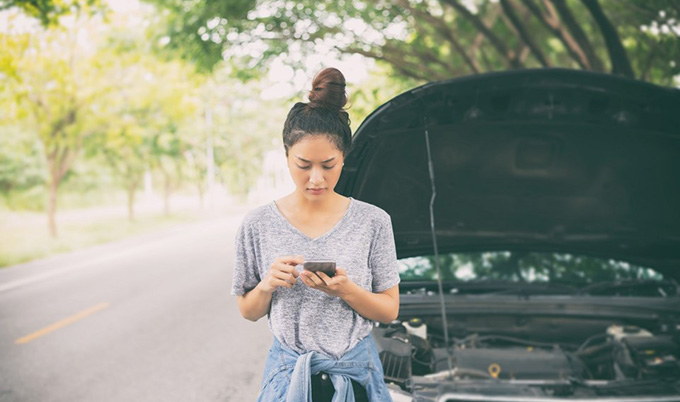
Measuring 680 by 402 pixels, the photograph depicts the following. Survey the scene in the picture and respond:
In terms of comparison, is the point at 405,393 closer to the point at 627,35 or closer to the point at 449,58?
the point at 627,35

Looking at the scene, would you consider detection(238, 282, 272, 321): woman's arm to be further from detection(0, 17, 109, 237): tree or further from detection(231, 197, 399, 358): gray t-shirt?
detection(0, 17, 109, 237): tree

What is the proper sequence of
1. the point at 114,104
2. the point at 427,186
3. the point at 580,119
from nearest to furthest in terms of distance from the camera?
1. the point at 580,119
2. the point at 427,186
3. the point at 114,104

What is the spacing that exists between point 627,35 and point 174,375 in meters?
9.99

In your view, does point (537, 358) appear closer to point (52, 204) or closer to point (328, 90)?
point (328, 90)

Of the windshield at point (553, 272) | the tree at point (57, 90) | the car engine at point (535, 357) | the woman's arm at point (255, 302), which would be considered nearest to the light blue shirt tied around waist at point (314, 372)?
the woman's arm at point (255, 302)

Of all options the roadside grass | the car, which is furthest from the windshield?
the roadside grass

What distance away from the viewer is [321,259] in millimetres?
1754

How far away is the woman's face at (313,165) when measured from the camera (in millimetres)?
1776

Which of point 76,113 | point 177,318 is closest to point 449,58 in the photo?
point 177,318

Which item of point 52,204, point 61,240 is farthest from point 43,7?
point 52,204

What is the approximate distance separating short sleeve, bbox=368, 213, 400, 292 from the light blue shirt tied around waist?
206 millimetres

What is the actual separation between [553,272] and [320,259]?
2.62m

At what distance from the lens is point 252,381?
14.9 feet

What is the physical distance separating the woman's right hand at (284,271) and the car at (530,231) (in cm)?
78
